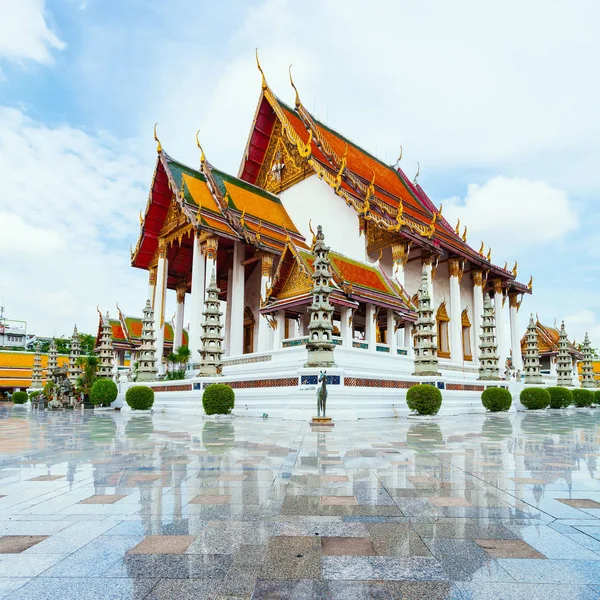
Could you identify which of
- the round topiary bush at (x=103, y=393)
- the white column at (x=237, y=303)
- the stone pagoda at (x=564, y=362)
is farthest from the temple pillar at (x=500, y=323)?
the round topiary bush at (x=103, y=393)

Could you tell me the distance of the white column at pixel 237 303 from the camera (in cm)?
2160

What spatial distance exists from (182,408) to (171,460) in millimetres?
10781

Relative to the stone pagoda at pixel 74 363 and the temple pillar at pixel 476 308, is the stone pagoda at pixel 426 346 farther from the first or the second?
the stone pagoda at pixel 74 363

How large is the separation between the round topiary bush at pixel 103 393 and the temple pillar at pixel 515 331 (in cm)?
2469

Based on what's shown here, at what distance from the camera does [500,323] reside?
30.1 m

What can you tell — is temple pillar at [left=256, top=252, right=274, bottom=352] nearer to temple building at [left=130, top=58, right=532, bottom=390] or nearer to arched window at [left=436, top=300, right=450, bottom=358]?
temple building at [left=130, top=58, right=532, bottom=390]

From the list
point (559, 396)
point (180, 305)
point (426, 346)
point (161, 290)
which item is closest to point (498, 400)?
point (426, 346)

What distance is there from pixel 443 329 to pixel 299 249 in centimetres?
1209

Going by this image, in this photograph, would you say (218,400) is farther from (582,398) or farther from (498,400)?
(582,398)

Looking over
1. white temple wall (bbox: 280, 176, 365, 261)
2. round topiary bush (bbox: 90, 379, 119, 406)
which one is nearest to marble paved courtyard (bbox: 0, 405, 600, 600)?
round topiary bush (bbox: 90, 379, 119, 406)

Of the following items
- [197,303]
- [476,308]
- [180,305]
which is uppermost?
[180,305]

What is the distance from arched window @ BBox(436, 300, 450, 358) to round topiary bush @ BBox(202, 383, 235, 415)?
16010 millimetres

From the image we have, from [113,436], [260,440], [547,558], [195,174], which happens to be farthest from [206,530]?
[195,174]

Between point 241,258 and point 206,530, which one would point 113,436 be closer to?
point 206,530
